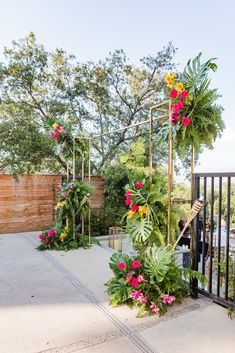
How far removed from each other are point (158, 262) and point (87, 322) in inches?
31.3

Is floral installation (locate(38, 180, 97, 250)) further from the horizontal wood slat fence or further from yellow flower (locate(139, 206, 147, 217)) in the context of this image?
yellow flower (locate(139, 206, 147, 217))

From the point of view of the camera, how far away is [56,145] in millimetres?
4719

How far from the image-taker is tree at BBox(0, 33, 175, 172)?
650 cm

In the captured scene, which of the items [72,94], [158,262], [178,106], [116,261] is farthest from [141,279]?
[72,94]

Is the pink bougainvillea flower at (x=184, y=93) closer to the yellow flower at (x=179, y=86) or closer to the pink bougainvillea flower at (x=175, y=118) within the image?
the yellow flower at (x=179, y=86)

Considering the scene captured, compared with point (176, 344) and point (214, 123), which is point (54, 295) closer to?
point (176, 344)

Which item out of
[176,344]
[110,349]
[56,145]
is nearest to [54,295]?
[110,349]

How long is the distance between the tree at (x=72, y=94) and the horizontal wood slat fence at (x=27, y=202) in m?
0.55

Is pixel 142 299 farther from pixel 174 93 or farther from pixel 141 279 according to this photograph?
pixel 174 93

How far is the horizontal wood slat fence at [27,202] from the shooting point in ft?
18.2

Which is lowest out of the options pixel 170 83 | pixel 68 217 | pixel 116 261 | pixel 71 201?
pixel 116 261

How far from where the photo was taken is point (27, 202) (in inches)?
226

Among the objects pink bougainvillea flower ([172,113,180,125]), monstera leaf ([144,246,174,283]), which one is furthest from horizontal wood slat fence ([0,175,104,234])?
pink bougainvillea flower ([172,113,180,125])

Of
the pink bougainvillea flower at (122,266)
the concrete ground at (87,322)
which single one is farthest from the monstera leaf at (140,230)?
the concrete ground at (87,322)
